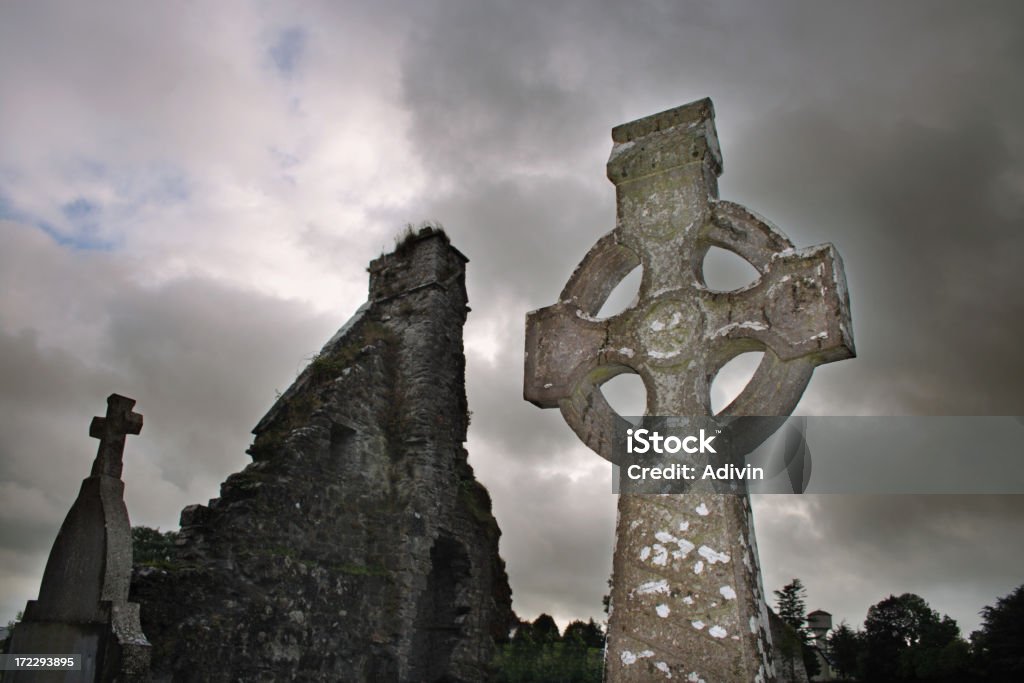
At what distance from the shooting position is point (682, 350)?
295cm

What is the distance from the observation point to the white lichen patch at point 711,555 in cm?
246

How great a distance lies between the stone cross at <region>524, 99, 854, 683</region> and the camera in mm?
2447

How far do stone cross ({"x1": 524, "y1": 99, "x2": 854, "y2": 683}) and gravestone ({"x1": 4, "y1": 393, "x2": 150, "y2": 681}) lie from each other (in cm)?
450

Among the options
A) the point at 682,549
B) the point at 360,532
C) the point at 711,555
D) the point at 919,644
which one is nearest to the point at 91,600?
the point at 360,532

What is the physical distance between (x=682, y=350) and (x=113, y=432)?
5.49 meters

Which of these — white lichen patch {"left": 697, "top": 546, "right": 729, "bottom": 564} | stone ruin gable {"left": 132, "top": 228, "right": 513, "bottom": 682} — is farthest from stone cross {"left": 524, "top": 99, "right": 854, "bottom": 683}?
stone ruin gable {"left": 132, "top": 228, "right": 513, "bottom": 682}

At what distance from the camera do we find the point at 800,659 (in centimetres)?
638

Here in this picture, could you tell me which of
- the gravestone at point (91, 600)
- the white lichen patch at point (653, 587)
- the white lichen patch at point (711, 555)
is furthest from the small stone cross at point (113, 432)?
the white lichen patch at point (711, 555)

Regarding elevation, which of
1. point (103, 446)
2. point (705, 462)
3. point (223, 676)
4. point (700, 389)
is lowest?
point (223, 676)

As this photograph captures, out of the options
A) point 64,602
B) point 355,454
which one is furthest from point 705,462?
point 355,454

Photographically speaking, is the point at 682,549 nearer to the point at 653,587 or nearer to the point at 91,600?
the point at 653,587

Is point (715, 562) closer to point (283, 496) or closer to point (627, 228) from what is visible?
point (627, 228)

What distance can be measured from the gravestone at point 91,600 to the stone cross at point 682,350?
4498 mm

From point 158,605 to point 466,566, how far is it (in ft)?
15.7
